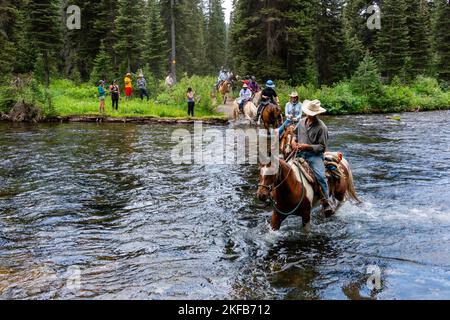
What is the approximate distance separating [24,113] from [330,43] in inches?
1165

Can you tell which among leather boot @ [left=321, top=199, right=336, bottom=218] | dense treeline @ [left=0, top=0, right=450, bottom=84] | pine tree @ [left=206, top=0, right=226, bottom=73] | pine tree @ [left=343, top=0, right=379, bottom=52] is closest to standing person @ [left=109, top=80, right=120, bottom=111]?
dense treeline @ [left=0, top=0, right=450, bottom=84]

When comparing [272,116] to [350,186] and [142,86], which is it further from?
[142,86]

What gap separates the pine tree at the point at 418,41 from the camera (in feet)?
170

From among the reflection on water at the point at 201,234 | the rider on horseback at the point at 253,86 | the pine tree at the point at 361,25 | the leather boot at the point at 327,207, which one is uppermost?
the pine tree at the point at 361,25

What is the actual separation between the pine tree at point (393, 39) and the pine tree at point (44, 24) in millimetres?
34083

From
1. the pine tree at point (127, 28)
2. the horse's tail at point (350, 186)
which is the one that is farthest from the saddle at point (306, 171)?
the pine tree at point (127, 28)

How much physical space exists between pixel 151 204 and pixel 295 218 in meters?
3.81

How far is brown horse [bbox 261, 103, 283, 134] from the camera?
67.2 ft

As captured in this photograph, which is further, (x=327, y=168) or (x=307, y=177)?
(x=327, y=168)

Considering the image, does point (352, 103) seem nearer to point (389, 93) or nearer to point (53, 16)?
point (389, 93)

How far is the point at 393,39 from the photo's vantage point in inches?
1890

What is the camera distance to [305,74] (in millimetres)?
38750

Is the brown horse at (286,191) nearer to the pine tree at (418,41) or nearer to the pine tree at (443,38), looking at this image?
the pine tree at (418,41)

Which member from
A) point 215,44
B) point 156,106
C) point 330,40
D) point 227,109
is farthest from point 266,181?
point 215,44
